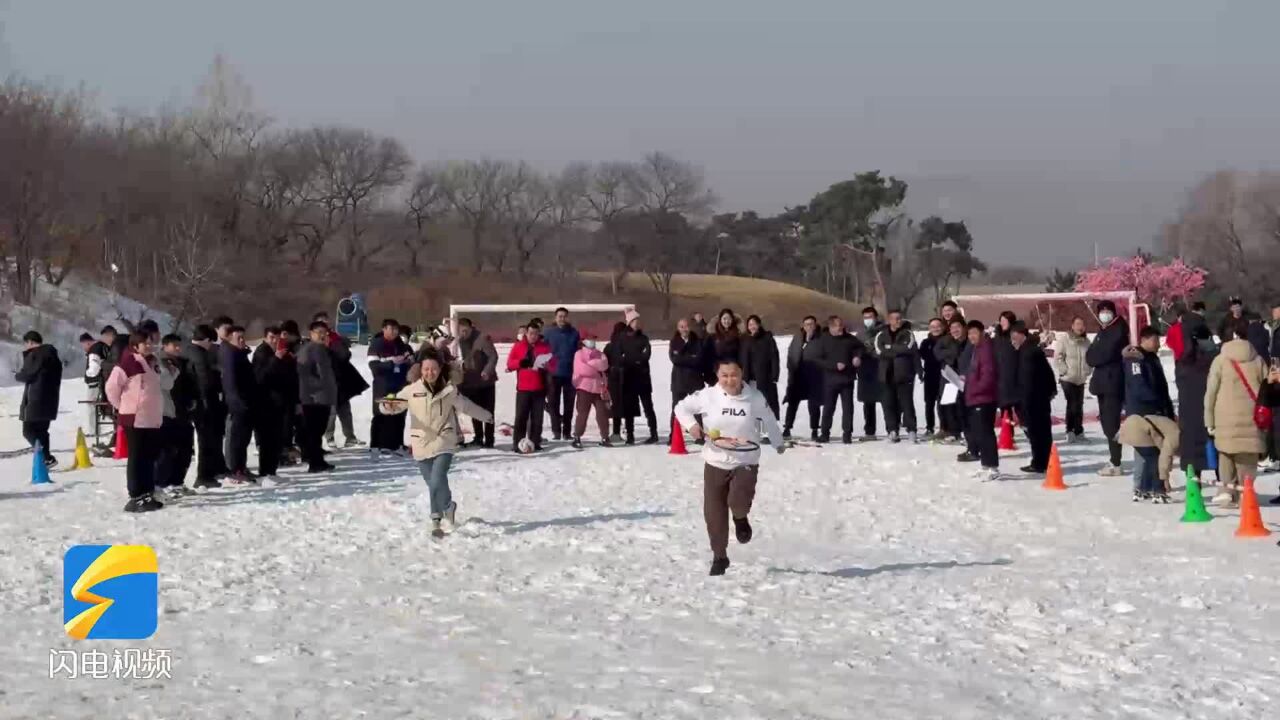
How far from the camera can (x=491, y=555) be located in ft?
30.8

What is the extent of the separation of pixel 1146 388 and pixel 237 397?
28.3ft

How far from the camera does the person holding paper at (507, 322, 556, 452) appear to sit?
1620 centimetres

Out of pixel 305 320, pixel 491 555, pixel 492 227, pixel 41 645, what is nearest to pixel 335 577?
pixel 491 555

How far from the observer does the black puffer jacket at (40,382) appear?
14.8 metres

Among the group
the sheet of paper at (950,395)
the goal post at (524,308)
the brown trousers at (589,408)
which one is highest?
the goal post at (524,308)

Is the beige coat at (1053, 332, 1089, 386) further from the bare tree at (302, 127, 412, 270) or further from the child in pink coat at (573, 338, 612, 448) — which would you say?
the bare tree at (302, 127, 412, 270)

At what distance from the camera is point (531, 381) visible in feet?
53.1

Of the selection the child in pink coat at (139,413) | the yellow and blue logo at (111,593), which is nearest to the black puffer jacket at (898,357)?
the child in pink coat at (139,413)

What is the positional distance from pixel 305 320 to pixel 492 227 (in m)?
20.2

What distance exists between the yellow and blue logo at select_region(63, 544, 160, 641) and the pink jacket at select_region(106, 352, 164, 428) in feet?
8.97

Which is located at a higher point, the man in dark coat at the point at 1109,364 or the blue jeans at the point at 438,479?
the man in dark coat at the point at 1109,364

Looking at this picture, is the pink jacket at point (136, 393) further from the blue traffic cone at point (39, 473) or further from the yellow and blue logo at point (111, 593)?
the blue traffic cone at point (39, 473)

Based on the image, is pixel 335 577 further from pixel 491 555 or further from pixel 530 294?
pixel 530 294

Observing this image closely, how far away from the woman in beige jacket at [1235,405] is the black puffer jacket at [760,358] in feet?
20.0
